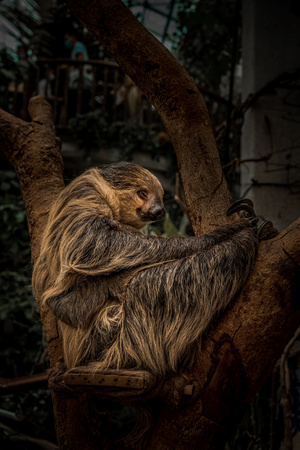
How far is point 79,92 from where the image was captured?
798 cm

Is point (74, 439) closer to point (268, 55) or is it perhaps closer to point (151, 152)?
point (268, 55)

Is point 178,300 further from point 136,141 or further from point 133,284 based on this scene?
point 136,141

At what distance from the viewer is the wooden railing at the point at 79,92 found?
7820mm

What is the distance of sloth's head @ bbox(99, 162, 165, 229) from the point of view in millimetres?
2109

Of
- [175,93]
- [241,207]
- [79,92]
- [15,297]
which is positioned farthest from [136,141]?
[241,207]

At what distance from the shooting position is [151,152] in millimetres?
7305

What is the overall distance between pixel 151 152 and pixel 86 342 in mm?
5801

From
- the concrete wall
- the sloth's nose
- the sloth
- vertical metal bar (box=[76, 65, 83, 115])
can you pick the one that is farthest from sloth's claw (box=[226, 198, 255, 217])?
vertical metal bar (box=[76, 65, 83, 115])

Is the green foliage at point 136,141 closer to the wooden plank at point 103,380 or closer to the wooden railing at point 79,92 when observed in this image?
the wooden railing at point 79,92

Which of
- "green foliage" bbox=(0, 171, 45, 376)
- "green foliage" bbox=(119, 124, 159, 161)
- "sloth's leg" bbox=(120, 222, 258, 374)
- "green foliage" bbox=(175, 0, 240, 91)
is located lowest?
"green foliage" bbox=(0, 171, 45, 376)

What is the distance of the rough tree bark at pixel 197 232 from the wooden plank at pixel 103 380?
0.23m

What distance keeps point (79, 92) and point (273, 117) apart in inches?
187

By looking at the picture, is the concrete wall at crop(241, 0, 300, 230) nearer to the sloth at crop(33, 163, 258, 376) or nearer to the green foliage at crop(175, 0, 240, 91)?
the sloth at crop(33, 163, 258, 376)

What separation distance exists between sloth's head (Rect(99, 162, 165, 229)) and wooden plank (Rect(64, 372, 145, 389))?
83cm
